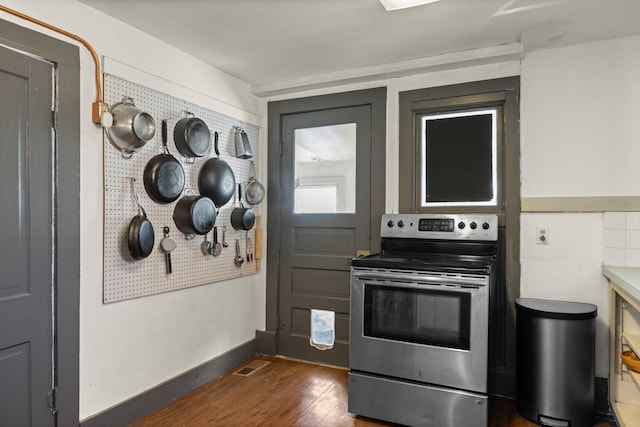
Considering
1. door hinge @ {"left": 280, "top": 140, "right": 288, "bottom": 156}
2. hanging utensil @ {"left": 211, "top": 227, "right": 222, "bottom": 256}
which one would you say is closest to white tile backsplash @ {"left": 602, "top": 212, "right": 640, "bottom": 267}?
door hinge @ {"left": 280, "top": 140, "right": 288, "bottom": 156}

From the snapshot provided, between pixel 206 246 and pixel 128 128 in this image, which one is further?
pixel 206 246

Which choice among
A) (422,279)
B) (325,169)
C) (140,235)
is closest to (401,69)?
(325,169)

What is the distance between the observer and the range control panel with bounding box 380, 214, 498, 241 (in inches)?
A: 100.0

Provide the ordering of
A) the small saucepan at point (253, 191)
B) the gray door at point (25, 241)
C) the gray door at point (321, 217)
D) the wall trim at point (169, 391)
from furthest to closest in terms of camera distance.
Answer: the small saucepan at point (253, 191) → the gray door at point (321, 217) → the wall trim at point (169, 391) → the gray door at point (25, 241)

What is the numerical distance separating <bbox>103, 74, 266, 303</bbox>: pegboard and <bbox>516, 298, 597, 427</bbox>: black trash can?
6.76ft

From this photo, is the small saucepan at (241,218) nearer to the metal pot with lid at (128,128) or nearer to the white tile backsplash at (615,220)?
the metal pot with lid at (128,128)

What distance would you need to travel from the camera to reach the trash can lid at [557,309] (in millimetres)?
2154

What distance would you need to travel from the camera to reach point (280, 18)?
7.17 feet

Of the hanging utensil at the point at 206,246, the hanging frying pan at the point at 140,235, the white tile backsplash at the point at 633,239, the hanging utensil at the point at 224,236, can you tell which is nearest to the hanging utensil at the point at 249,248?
the hanging utensil at the point at 224,236

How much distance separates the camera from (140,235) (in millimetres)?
2213

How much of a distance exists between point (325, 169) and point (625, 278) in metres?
2.00

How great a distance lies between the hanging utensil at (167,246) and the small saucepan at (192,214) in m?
0.10

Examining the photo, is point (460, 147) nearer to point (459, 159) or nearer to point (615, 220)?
point (459, 159)

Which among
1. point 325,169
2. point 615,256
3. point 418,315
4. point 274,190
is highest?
point 325,169
